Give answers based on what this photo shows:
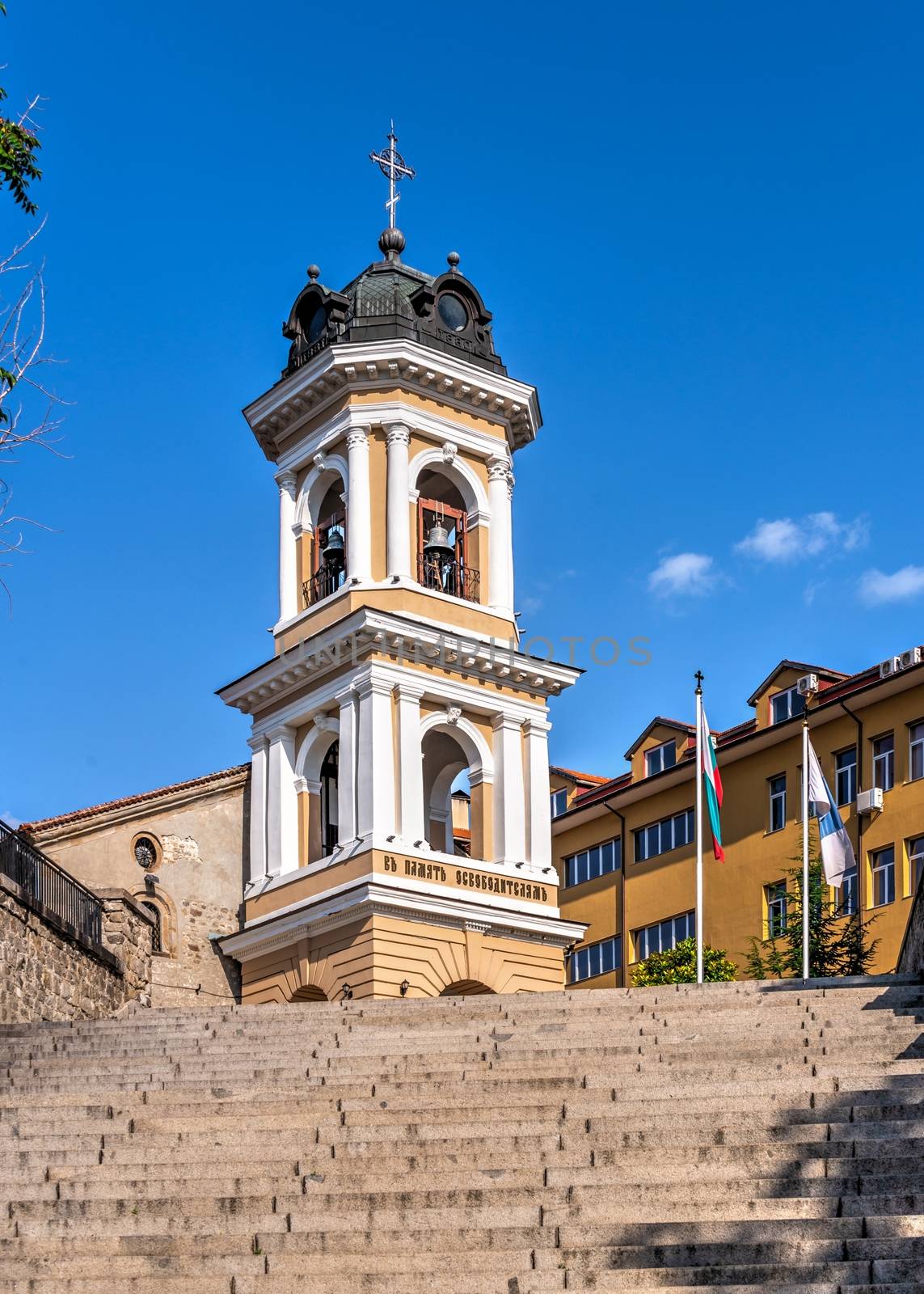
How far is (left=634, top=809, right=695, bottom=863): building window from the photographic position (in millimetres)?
52719

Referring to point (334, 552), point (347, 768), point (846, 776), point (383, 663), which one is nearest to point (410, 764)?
point (347, 768)

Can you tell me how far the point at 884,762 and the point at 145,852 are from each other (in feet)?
55.9

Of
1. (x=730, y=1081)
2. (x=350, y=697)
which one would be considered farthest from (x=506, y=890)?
(x=730, y=1081)

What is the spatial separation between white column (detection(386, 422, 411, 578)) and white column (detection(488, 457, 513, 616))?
2092 mm

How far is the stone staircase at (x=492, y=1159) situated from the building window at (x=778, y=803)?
29.8m

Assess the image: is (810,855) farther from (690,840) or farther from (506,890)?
(506,890)

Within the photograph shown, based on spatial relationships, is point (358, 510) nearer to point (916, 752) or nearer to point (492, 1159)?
point (916, 752)

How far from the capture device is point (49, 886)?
2920 cm

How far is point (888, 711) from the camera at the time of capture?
1860 inches

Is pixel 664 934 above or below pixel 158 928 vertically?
above

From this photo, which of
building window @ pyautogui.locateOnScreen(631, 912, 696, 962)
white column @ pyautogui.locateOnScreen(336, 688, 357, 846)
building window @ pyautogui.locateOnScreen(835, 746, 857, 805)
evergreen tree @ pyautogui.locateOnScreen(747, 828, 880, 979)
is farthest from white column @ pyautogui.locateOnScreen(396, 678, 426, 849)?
building window @ pyautogui.locateOnScreen(631, 912, 696, 962)

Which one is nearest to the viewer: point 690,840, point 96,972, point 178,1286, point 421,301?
point 178,1286

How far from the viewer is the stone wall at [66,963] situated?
1029 inches

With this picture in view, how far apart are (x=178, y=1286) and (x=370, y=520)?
2669 cm
